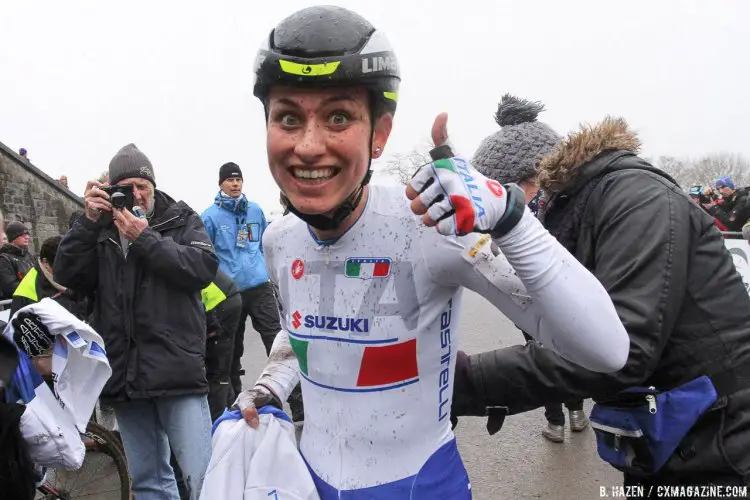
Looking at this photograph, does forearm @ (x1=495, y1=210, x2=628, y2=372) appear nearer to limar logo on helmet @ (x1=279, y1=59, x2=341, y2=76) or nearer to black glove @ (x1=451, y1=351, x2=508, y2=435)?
limar logo on helmet @ (x1=279, y1=59, x2=341, y2=76)

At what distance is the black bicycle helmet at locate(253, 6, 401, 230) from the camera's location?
139cm

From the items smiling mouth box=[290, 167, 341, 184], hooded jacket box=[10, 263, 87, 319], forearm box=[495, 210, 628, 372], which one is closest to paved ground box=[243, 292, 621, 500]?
forearm box=[495, 210, 628, 372]

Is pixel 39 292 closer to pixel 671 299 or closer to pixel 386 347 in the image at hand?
pixel 386 347

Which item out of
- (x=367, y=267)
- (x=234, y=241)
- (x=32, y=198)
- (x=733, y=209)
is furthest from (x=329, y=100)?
(x=32, y=198)

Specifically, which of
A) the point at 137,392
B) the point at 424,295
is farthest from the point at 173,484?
the point at 424,295

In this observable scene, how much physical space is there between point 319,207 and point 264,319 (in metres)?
3.82

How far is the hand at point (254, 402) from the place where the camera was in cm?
163

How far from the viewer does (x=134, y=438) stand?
2957 millimetres

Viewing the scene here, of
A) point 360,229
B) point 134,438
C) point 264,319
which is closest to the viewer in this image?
point 360,229

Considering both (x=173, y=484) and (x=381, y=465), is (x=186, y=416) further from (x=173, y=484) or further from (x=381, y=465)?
(x=381, y=465)

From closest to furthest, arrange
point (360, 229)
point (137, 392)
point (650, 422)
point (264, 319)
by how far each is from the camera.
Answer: point (360, 229)
point (650, 422)
point (137, 392)
point (264, 319)

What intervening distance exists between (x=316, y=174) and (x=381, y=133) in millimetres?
273

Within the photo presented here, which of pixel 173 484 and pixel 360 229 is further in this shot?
pixel 173 484

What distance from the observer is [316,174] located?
1.42 meters
